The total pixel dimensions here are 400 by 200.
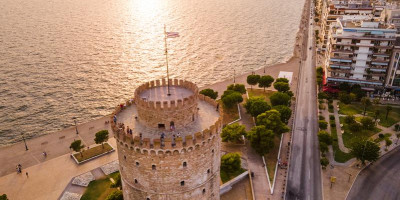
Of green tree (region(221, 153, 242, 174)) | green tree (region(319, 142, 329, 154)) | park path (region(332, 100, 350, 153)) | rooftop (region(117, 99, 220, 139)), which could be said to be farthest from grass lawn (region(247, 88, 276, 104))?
rooftop (region(117, 99, 220, 139))

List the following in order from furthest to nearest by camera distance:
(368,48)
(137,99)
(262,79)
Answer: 1. (262,79)
2. (368,48)
3. (137,99)

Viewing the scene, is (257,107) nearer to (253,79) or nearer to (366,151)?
(253,79)

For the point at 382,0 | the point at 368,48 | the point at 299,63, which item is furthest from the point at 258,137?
the point at 382,0

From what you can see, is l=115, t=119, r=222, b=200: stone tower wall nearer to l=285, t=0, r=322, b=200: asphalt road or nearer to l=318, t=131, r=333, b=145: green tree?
l=285, t=0, r=322, b=200: asphalt road

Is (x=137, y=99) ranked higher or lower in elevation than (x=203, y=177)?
higher

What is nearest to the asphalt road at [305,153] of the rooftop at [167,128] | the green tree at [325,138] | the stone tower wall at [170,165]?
the green tree at [325,138]

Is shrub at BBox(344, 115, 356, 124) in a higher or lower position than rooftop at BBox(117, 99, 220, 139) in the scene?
lower

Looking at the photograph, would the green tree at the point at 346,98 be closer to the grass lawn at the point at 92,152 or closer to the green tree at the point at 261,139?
the green tree at the point at 261,139

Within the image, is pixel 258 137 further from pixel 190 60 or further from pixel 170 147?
pixel 190 60
